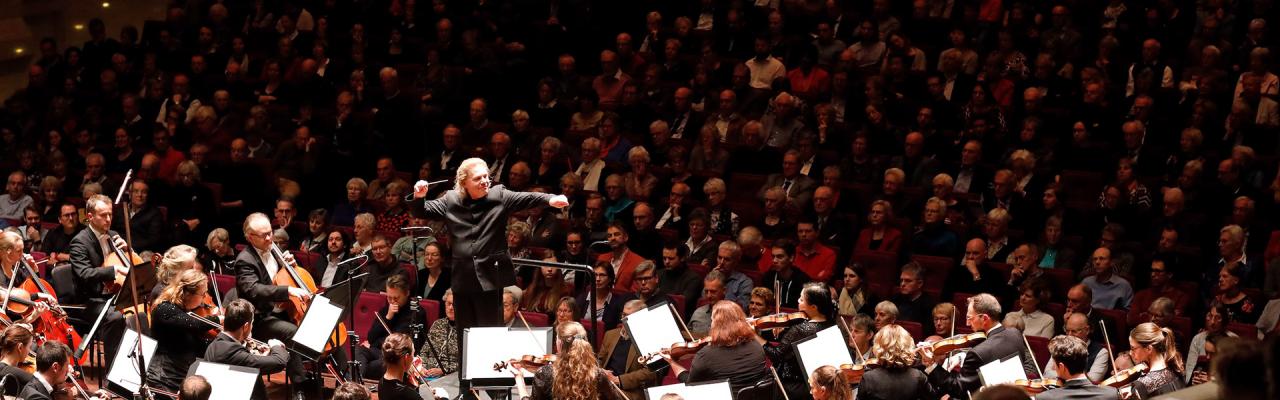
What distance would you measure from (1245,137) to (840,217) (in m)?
2.56

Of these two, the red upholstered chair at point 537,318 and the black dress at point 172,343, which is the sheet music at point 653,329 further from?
the black dress at point 172,343

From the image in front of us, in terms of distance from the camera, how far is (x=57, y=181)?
30.9 ft

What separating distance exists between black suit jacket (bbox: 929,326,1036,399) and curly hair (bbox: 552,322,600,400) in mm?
1594

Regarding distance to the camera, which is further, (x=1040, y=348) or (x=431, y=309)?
(x=431, y=309)

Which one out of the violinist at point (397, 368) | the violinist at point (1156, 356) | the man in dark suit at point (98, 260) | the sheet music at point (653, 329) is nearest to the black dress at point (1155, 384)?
the violinist at point (1156, 356)

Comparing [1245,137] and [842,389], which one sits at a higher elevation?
[1245,137]

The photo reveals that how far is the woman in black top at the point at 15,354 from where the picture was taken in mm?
5277

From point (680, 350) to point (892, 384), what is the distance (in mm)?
1056

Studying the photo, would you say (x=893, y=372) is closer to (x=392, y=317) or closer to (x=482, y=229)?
(x=482, y=229)

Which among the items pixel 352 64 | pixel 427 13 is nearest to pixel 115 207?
pixel 352 64

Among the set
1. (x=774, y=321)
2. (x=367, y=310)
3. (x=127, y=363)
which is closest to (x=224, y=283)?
(x=367, y=310)

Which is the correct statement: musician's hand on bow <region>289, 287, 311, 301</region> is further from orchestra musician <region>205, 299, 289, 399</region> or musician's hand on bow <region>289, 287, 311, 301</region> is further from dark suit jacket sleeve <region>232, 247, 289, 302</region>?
orchestra musician <region>205, 299, 289, 399</region>

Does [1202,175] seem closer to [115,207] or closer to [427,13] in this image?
[427,13]

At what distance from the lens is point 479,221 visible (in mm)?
5477
